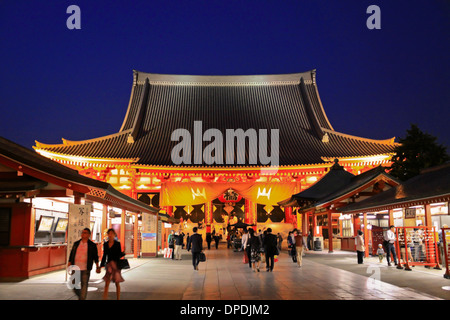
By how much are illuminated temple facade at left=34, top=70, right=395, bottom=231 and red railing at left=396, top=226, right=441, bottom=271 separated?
1378cm

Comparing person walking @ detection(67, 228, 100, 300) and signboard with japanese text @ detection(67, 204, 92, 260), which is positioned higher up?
signboard with japanese text @ detection(67, 204, 92, 260)

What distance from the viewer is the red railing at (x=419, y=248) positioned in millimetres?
14156

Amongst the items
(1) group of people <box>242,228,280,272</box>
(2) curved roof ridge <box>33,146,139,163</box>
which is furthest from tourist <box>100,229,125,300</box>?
(2) curved roof ridge <box>33,146,139,163</box>

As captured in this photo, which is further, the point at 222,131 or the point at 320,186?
the point at 222,131

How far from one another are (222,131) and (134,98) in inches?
373

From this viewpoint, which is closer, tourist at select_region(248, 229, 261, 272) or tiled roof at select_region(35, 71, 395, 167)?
tourist at select_region(248, 229, 261, 272)

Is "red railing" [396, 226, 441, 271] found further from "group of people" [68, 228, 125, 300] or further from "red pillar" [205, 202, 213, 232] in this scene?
"red pillar" [205, 202, 213, 232]

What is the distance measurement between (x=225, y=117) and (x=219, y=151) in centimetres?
580

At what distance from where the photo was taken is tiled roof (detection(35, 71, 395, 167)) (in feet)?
99.6

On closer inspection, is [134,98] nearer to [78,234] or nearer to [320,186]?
[320,186]

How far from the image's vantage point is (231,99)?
130ft

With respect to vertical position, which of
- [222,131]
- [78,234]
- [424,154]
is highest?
[222,131]
